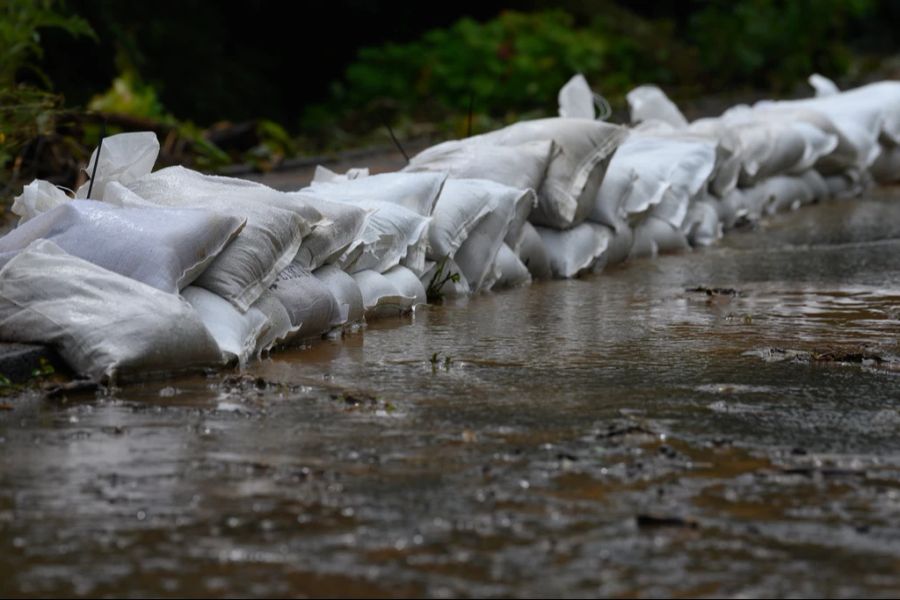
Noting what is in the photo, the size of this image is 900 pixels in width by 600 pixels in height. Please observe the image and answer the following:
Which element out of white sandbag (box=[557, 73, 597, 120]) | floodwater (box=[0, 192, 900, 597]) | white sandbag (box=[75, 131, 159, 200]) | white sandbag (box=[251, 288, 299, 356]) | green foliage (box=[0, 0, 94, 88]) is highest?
green foliage (box=[0, 0, 94, 88])

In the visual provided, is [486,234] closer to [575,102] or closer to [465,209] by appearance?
[465,209]

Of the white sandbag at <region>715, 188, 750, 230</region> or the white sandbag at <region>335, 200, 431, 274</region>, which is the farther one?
the white sandbag at <region>715, 188, 750, 230</region>

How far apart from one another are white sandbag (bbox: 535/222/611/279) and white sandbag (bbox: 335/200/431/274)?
105 cm

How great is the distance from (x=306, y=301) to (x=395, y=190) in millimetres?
1087

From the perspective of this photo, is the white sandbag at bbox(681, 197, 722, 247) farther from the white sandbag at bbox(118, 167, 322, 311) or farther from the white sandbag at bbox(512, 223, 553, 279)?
the white sandbag at bbox(118, 167, 322, 311)

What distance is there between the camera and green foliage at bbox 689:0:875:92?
48.1 ft

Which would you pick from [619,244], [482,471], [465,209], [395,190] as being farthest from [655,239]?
[482,471]

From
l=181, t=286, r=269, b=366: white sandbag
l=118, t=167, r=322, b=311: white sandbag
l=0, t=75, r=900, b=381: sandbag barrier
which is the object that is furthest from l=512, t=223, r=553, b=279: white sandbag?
l=181, t=286, r=269, b=366: white sandbag

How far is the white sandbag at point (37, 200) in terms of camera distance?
442cm

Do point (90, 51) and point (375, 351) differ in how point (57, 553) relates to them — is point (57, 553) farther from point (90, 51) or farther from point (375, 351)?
point (90, 51)

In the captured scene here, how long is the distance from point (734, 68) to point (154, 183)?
10924 millimetres

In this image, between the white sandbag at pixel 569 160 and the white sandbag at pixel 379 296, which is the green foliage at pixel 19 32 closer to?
the white sandbag at pixel 569 160

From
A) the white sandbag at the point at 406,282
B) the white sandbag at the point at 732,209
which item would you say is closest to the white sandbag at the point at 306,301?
the white sandbag at the point at 406,282

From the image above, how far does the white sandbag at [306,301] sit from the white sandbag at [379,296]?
29cm
